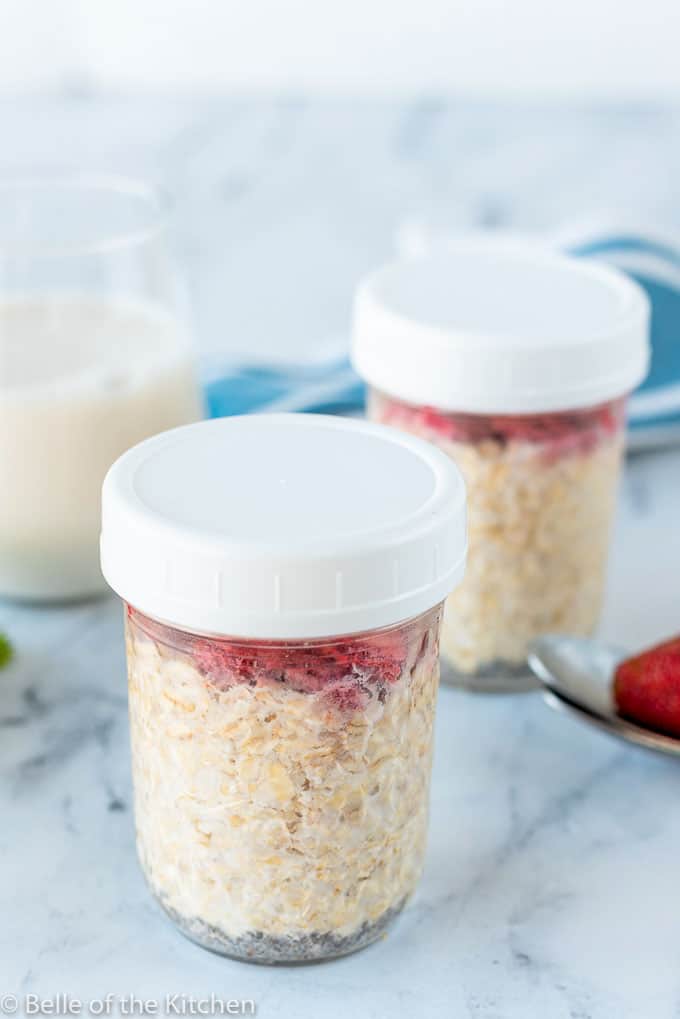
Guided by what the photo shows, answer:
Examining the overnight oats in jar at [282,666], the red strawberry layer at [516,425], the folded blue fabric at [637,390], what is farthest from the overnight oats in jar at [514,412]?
the folded blue fabric at [637,390]

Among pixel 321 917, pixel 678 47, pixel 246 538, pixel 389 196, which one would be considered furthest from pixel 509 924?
pixel 678 47

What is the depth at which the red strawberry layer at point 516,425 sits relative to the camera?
2.60ft

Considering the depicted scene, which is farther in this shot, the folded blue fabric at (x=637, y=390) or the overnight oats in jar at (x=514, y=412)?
the folded blue fabric at (x=637, y=390)

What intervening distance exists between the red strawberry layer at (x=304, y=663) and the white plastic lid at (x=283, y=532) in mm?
10

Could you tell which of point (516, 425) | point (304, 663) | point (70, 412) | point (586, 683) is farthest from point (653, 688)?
point (70, 412)

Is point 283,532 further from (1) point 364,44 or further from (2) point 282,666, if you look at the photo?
(1) point 364,44

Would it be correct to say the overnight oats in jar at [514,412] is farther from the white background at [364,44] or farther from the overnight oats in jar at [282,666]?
the white background at [364,44]

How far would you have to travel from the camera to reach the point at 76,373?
0.89 m

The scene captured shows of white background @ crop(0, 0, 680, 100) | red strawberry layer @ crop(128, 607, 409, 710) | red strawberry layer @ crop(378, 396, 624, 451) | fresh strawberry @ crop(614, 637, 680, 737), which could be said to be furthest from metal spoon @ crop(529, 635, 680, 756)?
white background @ crop(0, 0, 680, 100)

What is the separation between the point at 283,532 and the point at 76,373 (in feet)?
1.18

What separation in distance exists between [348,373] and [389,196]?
22.0 inches

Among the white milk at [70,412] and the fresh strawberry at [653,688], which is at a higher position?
the white milk at [70,412]

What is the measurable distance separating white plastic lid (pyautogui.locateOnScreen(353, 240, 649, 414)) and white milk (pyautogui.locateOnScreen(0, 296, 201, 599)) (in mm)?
149

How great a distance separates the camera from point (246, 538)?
0.57 m
